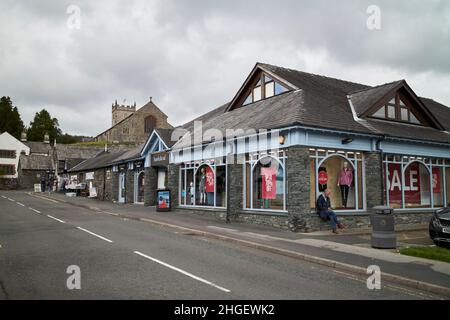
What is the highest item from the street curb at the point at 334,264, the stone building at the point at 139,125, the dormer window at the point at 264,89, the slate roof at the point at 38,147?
the stone building at the point at 139,125

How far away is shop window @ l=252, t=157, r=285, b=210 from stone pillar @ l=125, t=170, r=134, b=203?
52.8 ft

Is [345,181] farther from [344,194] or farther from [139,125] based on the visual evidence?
[139,125]

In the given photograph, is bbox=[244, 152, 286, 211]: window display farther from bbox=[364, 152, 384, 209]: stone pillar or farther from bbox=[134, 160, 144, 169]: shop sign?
bbox=[134, 160, 144, 169]: shop sign

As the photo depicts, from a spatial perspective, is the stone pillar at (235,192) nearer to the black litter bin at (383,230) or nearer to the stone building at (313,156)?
the stone building at (313,156)

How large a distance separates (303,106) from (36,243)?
1170 centimetres

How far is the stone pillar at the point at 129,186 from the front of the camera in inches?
1199

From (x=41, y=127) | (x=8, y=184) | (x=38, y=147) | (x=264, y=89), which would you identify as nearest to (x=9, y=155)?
(x=38, y=147)

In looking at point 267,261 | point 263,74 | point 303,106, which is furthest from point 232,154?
point 267,261

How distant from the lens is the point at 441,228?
37.2 feet

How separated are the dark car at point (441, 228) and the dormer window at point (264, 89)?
10657 mm

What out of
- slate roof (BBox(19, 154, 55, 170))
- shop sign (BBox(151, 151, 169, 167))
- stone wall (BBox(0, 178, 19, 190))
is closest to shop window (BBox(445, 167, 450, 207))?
shop sign (BBox(151, 151, 169, 167))

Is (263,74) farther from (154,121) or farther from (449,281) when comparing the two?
(154,121)

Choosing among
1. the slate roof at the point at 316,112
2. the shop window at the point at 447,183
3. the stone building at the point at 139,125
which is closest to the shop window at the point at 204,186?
the slate roof at the point at 316,112

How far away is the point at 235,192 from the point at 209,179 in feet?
9.36
